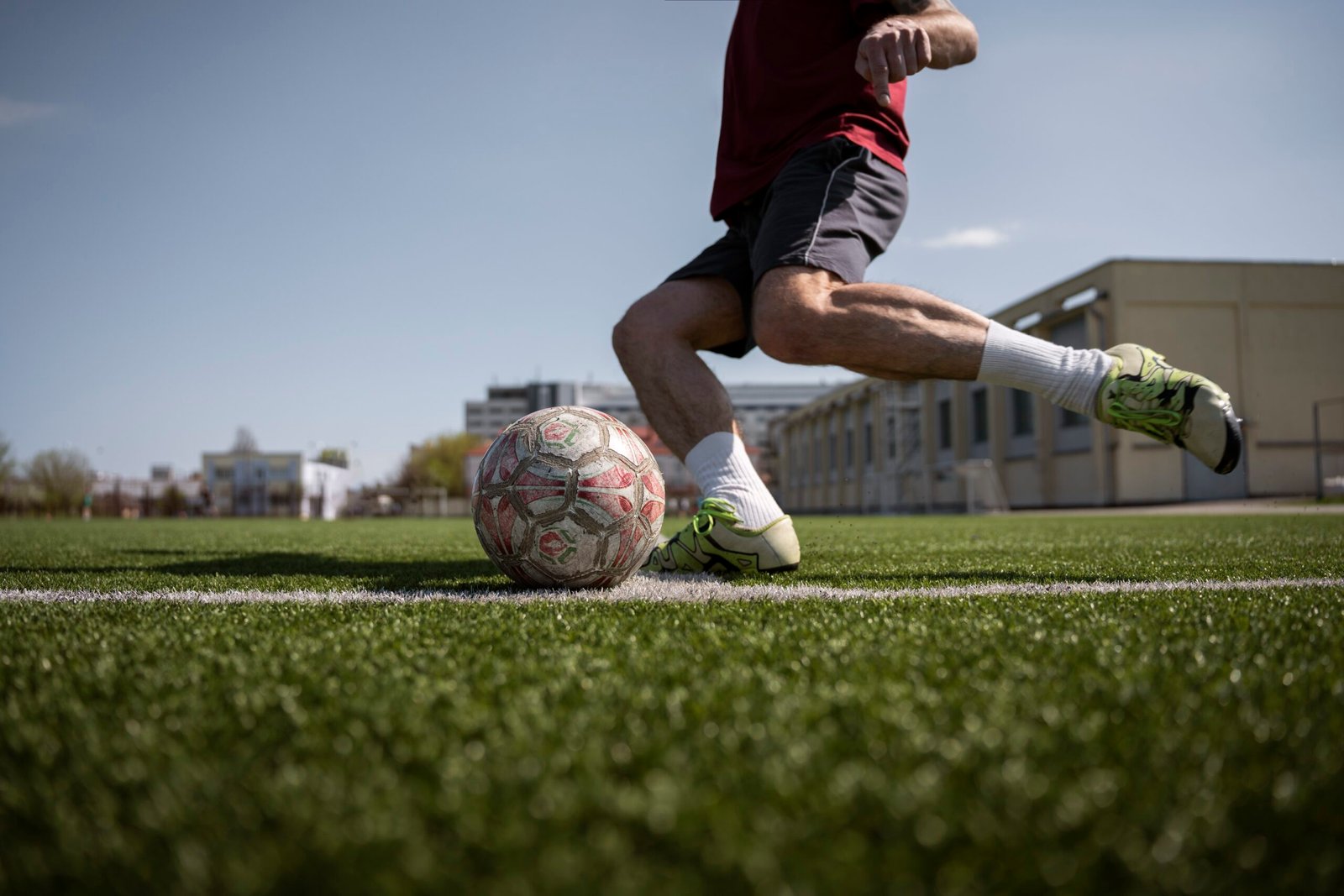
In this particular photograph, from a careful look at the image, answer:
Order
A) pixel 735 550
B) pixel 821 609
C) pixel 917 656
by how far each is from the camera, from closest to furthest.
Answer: pixel 917 656, pixel 821 609, pixel 735 550

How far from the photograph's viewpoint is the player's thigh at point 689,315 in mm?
3598

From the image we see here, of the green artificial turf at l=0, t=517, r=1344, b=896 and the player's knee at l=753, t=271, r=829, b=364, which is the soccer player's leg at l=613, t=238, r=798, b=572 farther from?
the green artificial turf at l=0, t=517, r=1344, b=896

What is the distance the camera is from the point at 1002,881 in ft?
2.47

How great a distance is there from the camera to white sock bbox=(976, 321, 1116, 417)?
290 cm

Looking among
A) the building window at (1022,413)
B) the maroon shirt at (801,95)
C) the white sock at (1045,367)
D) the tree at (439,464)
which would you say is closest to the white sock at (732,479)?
the white sock at (1045,367)

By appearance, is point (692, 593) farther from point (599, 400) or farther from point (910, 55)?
point (599, 400)

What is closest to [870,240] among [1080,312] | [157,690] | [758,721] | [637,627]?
[637,627]

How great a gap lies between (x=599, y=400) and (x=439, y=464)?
2790cm

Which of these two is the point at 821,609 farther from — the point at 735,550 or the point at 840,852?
the point at 840,852

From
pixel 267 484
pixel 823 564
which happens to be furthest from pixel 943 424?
pixel 267 484

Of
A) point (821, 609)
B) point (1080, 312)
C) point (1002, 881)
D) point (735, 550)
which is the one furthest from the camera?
point (1080, 312)

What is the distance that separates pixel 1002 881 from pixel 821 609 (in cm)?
153

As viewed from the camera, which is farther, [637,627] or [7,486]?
[7,486]

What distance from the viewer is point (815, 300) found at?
3008 mm
